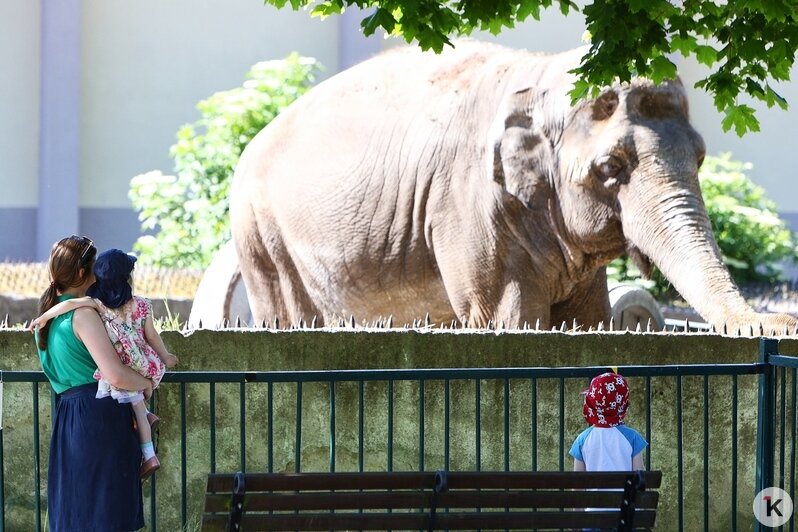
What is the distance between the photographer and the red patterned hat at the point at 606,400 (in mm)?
5727

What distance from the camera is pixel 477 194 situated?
418 inches

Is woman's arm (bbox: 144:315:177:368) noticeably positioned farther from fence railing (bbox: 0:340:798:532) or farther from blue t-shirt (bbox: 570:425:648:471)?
blue t-shirt (bbox: 570:425:648:471)

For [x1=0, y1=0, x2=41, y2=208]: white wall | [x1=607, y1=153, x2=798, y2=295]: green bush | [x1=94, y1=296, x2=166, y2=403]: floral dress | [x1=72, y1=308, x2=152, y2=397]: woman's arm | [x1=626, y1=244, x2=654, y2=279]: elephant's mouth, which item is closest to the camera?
[x1=72, y1=308, x2=152, y2=397]: woman's arm

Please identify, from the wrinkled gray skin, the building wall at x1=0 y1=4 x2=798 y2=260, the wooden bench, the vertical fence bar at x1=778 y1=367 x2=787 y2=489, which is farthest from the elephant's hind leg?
the building wall at x1=0 y1=4 x2=798 y2=260

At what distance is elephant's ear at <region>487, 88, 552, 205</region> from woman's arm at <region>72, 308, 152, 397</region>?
5.09 m

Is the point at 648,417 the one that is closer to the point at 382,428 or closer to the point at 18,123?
the point at 382,428

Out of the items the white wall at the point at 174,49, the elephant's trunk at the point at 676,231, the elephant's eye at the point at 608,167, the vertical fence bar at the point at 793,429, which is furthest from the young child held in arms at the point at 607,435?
the white wall at the point at 174,49

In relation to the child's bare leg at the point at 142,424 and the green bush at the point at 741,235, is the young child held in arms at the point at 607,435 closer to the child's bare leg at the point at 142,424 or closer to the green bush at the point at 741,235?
the child's bare leg at the point at 142,424

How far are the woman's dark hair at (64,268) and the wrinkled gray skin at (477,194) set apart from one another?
13.9 ft

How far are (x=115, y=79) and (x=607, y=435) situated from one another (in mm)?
20711

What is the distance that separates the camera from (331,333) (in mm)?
7199

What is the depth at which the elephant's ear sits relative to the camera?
34.0ft

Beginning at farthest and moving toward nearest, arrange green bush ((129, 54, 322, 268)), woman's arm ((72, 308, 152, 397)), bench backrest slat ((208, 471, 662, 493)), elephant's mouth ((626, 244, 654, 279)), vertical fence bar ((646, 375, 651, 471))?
green bush ((129, 54, 322, 268))
elephant's mouth ((626, 244, 654, 279))
vertical fence bar ((646, 375, 651, 471))
woman's arm ((72, 308, 152, 397))
bench backrest slat ((208, 471, 662, 493))

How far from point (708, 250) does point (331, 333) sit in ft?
11.3
